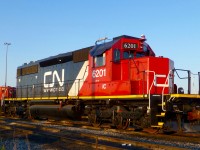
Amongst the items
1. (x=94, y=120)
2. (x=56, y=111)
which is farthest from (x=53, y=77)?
(x=94, y=120)

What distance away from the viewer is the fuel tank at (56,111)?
15648 millimetres

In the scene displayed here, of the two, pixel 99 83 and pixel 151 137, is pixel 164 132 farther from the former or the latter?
pixel 99 83

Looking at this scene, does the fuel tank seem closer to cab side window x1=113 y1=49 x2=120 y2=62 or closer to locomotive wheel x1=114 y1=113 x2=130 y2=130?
locomotive wheel x1=114 y1=113 x2=130 y2=130

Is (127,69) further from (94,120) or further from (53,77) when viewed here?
(53,77)

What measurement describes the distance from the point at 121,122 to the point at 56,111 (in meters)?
4.97

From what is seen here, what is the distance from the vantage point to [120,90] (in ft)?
43.3

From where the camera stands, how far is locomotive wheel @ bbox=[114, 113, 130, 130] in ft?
42.4

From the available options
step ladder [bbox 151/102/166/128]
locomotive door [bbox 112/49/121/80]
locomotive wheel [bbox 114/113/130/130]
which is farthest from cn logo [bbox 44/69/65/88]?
step ladder [bbox 151/102/166/128]

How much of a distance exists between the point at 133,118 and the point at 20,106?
11751mm

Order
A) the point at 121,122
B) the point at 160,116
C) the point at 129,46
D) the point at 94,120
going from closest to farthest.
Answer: the point at 160,116 < the point at 121,122 < the point at 129,46 < the point at 94,120

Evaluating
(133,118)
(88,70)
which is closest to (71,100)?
(88,70)

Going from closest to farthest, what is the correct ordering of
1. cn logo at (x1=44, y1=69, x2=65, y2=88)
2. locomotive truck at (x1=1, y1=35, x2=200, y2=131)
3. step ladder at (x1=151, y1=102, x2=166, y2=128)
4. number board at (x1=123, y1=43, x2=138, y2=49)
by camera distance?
step ladder at (x1=151, y1=102, x2=166, y2=128) → locomotive truck at (x1=1, y1=35, x2=200, y2=131) → number board at (x1=123, y1=43, x2=138, y2=49) → cn logo at (x1=44, y1=69, x2=65, y2=88)

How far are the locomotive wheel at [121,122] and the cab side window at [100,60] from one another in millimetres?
2529

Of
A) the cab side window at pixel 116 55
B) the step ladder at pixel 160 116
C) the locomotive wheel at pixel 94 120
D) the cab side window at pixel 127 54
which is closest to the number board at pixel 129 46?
the cab side window at pixel 127 54
